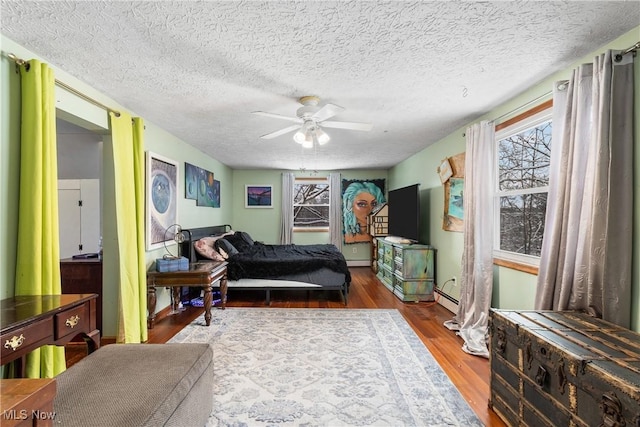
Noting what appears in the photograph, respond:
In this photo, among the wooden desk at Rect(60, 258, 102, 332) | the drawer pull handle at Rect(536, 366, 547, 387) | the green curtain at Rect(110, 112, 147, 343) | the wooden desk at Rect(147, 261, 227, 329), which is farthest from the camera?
the wooden desk at Rect(147, 261, 227, 329)

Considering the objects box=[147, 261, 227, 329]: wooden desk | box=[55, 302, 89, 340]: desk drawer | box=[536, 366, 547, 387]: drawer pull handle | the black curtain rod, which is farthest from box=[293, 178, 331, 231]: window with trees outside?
box=[536, 366, 547, 387]: drawer pull handle

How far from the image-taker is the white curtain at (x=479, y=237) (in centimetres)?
287

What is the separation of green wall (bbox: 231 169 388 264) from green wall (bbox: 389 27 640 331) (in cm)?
164

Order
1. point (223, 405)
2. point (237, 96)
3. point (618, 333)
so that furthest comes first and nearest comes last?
point (237, 96) < point (223, 405) < point (618, 333)

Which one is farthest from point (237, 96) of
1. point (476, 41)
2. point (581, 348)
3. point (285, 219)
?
point (285, 219)

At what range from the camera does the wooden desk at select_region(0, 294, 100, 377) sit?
1328mm

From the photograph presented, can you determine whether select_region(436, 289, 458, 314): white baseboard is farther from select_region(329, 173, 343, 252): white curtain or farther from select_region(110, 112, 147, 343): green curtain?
select_region(110, 112, 147, 343): green curtain

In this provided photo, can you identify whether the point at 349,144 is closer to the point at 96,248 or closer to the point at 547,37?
the point at 547,37

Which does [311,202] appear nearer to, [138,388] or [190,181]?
[190,181]

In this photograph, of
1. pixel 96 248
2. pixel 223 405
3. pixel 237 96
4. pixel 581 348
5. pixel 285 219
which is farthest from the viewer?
pixel 285 219

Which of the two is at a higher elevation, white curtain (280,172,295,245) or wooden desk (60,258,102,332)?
white curtain (280,172,295,245)

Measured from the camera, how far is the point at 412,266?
4289mm

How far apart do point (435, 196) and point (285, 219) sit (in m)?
3.65

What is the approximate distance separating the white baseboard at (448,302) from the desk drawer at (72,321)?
12.2ft
